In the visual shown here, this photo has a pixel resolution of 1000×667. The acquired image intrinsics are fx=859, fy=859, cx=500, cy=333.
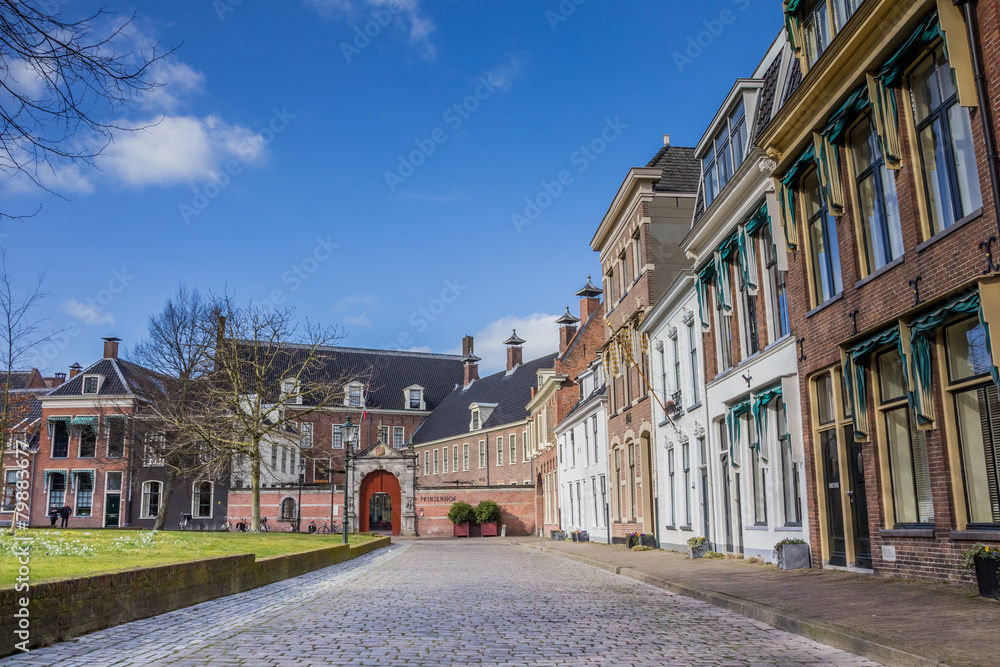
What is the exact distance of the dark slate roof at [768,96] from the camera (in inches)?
670

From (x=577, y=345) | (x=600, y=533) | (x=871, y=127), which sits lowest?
(x=600, y=533)

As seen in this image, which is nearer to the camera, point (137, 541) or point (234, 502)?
point (137, 541)

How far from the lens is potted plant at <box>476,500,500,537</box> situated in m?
A: 52.9

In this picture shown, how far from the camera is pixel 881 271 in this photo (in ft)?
40.2

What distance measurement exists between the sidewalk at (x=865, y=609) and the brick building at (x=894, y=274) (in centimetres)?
84

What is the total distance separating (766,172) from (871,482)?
21.1 feet

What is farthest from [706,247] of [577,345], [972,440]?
[577,345]

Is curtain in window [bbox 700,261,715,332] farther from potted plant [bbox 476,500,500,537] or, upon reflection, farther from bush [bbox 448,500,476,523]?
bush [bbox 448,500,476,523]

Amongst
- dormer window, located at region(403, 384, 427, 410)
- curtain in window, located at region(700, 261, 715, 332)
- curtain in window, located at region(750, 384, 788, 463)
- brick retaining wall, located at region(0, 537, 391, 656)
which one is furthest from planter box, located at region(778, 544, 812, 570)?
dormer window, located at region(403, 384, 427, 410)

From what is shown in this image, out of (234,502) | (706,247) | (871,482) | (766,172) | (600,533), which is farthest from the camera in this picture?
(234,502)

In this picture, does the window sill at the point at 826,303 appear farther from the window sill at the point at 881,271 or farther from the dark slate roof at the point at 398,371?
the dark slate roof at the point at 398,371

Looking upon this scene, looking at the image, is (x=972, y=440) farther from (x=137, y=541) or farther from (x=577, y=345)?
(x=577, y=345)

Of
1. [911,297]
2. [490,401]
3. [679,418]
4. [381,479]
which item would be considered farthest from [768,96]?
[490,401]

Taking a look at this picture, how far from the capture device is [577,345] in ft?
163
